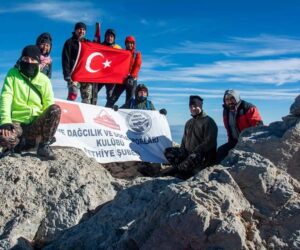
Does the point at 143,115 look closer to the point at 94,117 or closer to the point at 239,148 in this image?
the point at 94,117

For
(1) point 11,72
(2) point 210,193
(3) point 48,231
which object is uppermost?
(1) point 11,72

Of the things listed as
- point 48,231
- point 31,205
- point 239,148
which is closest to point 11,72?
point 31,205

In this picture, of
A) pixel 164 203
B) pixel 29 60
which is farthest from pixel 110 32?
pixel 164 203

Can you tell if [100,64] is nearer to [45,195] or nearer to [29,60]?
[29,60]

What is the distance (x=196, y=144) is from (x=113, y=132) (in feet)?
6.19

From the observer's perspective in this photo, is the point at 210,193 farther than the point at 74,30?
No

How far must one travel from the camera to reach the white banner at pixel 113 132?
388 inches

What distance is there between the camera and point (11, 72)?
771 centimetres

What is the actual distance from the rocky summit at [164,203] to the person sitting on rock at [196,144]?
2465 mm

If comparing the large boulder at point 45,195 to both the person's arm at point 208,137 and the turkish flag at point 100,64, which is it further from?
the turkish flag at point 100,64

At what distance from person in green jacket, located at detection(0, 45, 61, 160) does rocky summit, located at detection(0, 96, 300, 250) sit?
0.32m

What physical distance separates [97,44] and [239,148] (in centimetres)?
692

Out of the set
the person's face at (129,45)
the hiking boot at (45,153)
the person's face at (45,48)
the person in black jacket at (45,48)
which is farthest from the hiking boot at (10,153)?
the person's face at (129,45)

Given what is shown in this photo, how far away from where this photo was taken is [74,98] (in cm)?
1127
